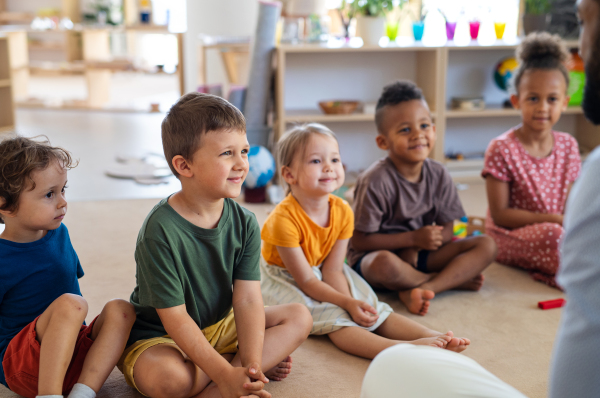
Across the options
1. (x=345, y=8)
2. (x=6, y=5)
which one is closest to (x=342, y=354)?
(x=345, y=8)

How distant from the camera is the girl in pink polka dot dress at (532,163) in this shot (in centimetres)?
195

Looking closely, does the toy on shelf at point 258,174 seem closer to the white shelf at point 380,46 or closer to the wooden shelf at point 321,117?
the wooden shelf at point 321,117

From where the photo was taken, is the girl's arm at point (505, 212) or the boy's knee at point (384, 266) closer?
the boy's knee at point (384, 266)

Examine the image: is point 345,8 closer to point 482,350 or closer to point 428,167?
point 428,167

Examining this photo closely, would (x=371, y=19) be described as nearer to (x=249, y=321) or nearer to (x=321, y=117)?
(x=321, y=117)

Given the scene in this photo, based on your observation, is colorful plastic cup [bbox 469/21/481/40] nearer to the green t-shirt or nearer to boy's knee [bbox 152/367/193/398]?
the green t-shirt

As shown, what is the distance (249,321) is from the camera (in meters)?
1.19

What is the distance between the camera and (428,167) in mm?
1804

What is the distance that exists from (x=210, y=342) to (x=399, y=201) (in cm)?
74

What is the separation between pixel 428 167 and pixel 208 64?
2800mm

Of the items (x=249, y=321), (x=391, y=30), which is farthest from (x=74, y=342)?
(x=391, y=30)

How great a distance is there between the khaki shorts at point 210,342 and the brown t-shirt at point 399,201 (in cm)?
57

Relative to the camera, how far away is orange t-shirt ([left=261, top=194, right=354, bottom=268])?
1.50 m

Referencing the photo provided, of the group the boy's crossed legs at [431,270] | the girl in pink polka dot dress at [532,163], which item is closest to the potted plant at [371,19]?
the girl in pink polka dot dress at [532,163]
